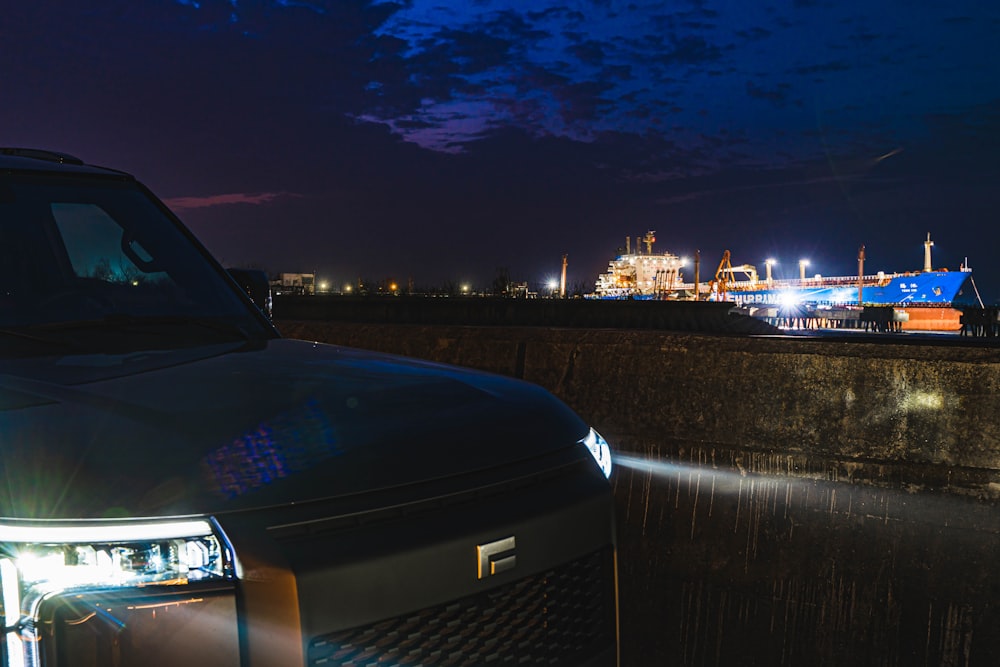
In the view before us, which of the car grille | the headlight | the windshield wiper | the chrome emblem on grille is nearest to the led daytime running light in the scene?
the headlight

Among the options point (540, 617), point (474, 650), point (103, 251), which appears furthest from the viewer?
point (103, 251)

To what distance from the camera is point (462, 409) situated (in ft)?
6.80

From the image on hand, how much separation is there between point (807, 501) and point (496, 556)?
3.26m

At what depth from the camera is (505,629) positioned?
1743 millimetres

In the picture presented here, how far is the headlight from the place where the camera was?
136cm

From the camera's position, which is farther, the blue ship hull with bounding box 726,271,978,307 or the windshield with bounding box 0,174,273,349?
the blue ship hull with bounding box 726,271,978,307

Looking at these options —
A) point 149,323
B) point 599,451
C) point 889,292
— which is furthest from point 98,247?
point 889,292

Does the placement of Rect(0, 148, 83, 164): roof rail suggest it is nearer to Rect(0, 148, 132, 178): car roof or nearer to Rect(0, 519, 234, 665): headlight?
Rect(0, 148, 132, 178): car roof

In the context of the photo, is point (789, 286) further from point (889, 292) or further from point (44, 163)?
point (44, 163)

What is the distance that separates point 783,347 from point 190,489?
4033mm

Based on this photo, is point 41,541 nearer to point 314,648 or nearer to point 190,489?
point 190,489

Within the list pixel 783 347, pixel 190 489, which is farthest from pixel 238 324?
pixel 783 347

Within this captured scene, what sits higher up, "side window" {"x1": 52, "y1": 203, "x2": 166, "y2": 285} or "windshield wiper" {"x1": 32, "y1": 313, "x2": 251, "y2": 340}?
"side window" {"x1": 52, "y1": 203, "x2": 166, "y2": 285}

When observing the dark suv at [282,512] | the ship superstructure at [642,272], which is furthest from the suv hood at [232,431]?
the ship superstructure at [642,272]
